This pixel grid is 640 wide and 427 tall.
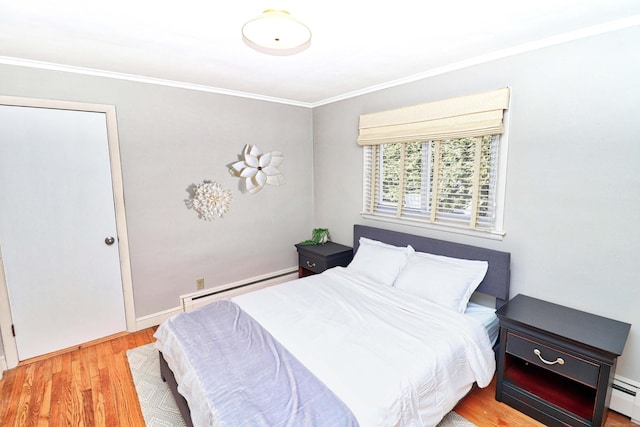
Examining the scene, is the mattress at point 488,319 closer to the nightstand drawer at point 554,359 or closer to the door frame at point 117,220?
the nightstand drawer at point 554,359

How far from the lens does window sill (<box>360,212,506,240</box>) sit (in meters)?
2.49

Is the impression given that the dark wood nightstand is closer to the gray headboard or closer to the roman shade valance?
the gray headboard

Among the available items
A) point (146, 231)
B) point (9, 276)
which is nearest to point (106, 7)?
point (146, 231)

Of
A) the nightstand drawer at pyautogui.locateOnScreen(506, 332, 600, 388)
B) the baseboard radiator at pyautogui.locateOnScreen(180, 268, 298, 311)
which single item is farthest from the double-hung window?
the baseboard radiator at pyautogui.locateOnScreen(180, 268, 298, 311)

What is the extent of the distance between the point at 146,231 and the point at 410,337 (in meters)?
2.54

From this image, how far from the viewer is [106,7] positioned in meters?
1.61

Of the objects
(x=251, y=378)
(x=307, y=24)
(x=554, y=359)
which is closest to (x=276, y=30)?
(x=307, y=24)

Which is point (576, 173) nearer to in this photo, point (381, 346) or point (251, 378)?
point (381, 346)

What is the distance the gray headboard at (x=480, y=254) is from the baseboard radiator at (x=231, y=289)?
59.2 inches

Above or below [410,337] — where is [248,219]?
above

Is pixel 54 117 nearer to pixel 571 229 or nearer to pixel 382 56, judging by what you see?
pixel 382 56

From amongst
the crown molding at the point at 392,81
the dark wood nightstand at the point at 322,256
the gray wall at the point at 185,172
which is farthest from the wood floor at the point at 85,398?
the crown molding at the point at 392,81

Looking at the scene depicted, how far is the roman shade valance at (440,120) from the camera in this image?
2.34 meters

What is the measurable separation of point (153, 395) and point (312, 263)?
1.94 metres
